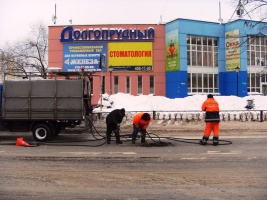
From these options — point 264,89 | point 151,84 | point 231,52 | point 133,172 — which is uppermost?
point 231,52

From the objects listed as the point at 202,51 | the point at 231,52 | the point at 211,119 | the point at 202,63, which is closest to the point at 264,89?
the point at 231,52

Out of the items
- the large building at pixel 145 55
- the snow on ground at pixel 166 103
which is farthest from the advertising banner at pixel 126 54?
the snow on ground at pixel 166 103

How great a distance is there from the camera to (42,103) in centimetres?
1345

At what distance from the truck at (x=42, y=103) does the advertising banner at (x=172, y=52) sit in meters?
20.6

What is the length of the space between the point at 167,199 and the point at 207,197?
2.23ft

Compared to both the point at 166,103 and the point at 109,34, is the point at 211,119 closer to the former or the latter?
the point at 166,103

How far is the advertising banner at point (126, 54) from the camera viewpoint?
33.8 meters

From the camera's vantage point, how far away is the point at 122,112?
40.9 ft

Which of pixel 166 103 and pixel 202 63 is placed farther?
pixel 202 63

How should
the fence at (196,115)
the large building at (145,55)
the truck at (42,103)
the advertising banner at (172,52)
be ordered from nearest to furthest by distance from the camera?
the truck at (42,103) < the fence at (196,115) < the advertising banner at (172,52) < the large building at (145,55)

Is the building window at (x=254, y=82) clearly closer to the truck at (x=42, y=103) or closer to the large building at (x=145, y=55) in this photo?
the large building at (x=145, y=55)

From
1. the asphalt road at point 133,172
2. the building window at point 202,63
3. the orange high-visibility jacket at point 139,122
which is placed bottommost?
the asphalt road at point 133,172

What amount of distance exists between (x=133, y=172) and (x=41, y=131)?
679 centimetres

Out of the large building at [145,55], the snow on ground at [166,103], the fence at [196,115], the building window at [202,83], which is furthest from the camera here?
the building window at [202,83]
